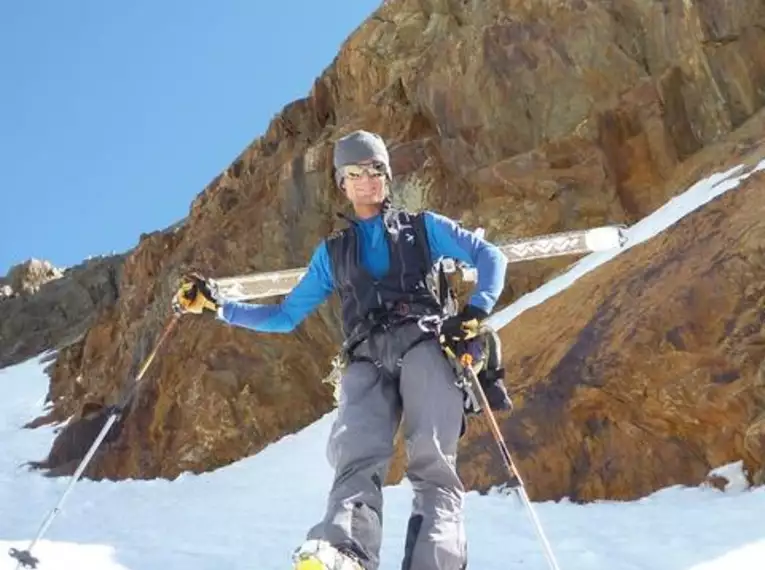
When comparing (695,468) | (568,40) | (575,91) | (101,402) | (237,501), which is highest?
(568,40)

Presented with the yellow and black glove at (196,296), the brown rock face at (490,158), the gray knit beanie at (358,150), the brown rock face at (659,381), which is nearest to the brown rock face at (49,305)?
the brown rock face at (490,158)

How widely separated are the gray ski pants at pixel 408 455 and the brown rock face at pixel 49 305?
61013 millimetres

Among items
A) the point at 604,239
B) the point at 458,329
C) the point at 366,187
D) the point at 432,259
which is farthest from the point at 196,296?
the point at 604,239

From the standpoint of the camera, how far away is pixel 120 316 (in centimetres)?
3450

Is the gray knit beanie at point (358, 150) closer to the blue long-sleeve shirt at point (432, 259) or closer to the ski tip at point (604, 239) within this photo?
the blue long-sleeve shirt at point (432, 259)

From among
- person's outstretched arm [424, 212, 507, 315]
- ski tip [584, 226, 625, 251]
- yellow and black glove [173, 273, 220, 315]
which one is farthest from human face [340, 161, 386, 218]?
ski tip [584, 226, 625, 251]

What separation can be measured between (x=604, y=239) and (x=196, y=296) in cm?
1278

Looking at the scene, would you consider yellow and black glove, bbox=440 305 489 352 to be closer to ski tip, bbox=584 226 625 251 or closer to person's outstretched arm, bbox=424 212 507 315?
person's outstretched arm, bbox=424 212 507 315

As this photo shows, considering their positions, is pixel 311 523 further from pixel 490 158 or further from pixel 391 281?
pixel 490 158

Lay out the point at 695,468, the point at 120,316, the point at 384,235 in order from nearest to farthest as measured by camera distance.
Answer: the point at 384,235, the point at 695,468, the point at 120,316

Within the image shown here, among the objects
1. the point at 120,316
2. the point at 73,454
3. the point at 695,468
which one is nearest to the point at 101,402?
the point at 73,454

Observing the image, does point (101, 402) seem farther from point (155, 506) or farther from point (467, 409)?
point (467, 409)

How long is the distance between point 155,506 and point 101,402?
14109mm

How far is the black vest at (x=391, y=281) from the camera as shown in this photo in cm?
484
